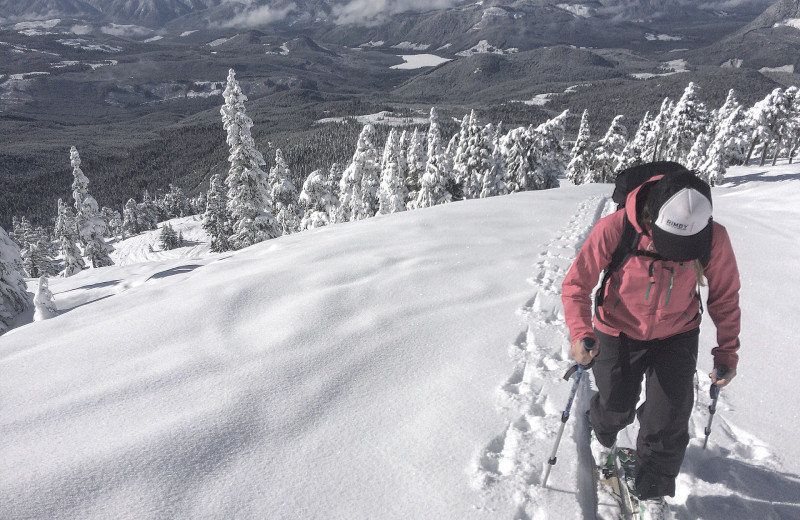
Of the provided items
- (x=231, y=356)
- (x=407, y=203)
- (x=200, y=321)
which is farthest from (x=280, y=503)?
(x=407, y=203)

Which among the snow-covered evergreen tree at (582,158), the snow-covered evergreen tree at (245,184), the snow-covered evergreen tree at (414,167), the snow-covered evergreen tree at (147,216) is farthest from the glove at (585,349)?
the snow-covered evergreen tree at (147,216)

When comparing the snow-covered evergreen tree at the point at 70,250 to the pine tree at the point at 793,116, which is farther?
the pine tree at the point at 793,116

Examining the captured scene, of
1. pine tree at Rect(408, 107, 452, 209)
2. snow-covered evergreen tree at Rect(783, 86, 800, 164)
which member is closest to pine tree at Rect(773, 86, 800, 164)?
snow-covered evergreen tree at Rect(783, 86, 800, 164)

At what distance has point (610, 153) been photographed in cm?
3934

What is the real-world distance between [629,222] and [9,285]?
17910mm

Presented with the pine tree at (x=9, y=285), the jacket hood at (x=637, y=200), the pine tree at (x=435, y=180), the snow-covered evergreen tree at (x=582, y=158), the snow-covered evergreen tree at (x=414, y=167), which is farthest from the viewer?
the snow-covered evergreen tree at (x=582, y=158)

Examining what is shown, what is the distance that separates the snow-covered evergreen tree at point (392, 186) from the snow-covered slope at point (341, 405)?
24.7m

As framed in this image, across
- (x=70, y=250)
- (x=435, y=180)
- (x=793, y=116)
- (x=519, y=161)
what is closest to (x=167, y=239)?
(x=70, y=250)

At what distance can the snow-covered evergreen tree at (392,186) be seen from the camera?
31531mm

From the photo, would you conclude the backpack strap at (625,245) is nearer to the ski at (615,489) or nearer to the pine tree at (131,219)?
the ski at (615,489)

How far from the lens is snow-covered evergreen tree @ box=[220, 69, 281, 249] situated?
74.4 ft

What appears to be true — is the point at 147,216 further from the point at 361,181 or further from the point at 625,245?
the point at 625,245

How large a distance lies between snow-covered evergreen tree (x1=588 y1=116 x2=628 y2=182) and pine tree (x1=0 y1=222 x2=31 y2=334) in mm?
42263

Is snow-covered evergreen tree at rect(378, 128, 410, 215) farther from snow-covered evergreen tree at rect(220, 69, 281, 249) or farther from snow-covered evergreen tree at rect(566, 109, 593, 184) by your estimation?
snow-covered evergreen tree at rect(566, 109, 593, 184)
